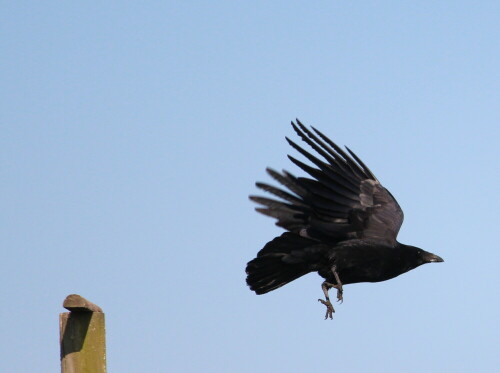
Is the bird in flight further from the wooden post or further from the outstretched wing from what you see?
the wooden post

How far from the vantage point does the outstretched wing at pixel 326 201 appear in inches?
426

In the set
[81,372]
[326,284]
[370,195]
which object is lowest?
[81,372]

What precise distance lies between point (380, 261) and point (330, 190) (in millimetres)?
879

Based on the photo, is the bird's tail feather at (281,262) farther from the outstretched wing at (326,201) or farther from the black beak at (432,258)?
the black beak at (432,258)

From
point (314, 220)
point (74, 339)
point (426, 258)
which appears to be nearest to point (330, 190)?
point (314, 220)

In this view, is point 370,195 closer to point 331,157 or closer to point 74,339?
point 331,157

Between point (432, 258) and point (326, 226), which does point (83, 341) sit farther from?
point (432, 258)

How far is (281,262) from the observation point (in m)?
10.9

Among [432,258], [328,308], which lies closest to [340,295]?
[328,308]

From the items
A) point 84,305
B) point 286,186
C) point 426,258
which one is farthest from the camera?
point 426,258

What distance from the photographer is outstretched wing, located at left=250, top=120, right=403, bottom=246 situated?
10.8 m

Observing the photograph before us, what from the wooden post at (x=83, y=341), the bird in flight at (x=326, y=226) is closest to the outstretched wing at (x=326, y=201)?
the bird in flight at (x=326, y=226)

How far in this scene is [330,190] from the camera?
10.9m

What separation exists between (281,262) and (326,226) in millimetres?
593
